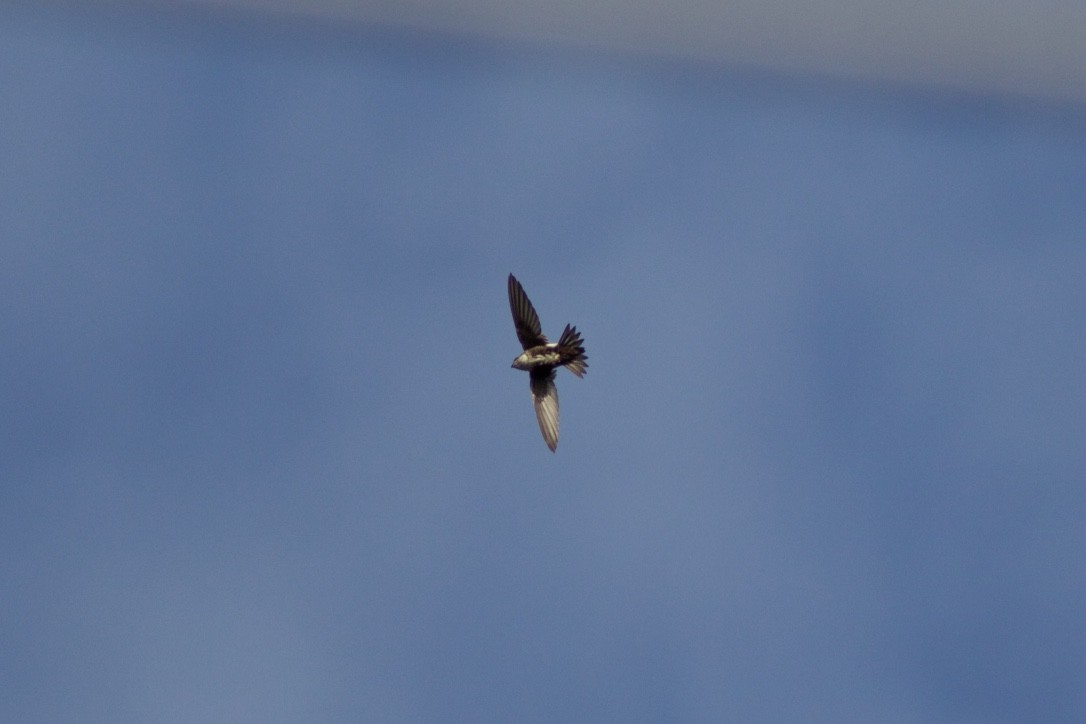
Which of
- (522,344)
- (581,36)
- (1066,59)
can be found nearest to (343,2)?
(581,36)

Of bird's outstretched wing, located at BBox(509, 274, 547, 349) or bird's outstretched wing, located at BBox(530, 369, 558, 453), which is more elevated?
bird's outstretched wing, located at BBox(509, 274, 547, 349)

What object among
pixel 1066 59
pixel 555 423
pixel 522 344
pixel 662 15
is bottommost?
pixel 1066 59

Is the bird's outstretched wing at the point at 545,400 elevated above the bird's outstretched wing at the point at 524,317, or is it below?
below

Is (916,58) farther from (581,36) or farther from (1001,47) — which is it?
(581,36)

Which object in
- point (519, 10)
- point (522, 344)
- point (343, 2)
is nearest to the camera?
point (343, 2)

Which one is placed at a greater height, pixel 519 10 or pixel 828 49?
pixel 519 10
